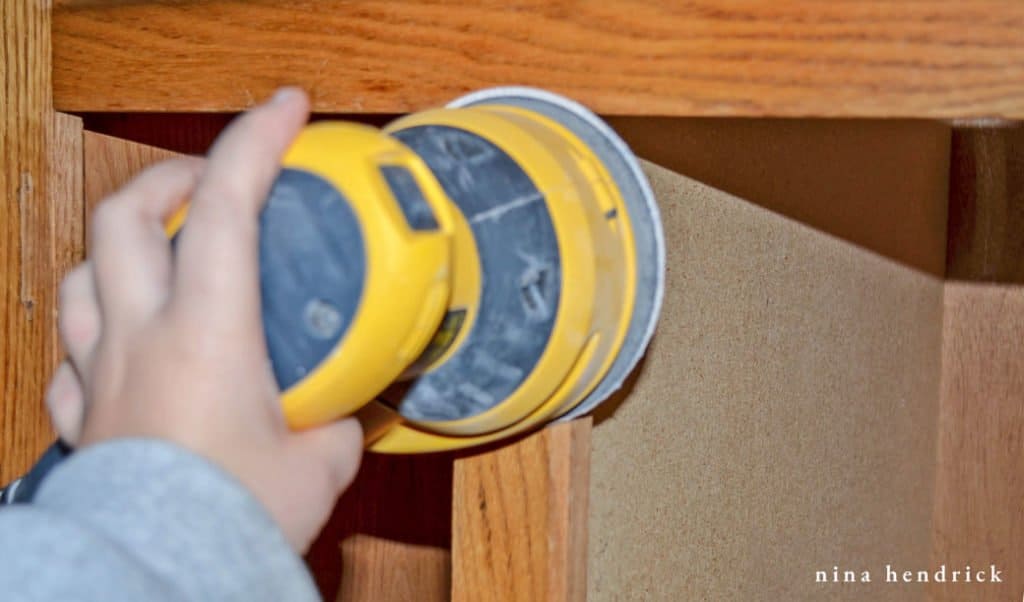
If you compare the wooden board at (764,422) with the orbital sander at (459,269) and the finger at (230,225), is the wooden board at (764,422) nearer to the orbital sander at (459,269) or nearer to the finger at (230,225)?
the orbital sander at (459,269)

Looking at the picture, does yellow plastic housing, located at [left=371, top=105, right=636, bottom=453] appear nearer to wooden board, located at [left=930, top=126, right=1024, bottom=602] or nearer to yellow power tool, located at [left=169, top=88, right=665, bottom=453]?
yellow power tool, located at [left=169, top=88, right=665, bottom=453]

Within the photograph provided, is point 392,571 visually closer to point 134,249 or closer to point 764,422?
point 764,422

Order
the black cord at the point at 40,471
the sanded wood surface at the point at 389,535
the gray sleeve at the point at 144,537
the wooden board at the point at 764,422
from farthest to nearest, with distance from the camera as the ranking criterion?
the sanded wood surface at the point at 389,535 → the wooden board at the point at 764,422 → the black cord at the point at 40,471 → the gray sleeve at the point at 144,537

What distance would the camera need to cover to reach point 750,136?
2.31 ft

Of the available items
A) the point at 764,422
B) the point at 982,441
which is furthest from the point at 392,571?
the point at 982,441

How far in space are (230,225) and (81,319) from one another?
0.25 ft

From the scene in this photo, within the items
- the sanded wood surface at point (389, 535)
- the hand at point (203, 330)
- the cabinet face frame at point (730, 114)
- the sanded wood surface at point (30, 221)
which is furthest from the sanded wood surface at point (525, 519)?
the sanded wood surface at point (389, 535)

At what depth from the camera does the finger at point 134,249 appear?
34cm

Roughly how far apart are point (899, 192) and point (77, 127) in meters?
0.69

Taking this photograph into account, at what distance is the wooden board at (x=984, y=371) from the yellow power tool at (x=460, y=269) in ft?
2.39

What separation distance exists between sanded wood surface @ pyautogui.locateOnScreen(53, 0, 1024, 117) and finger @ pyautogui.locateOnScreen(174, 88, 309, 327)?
5.0 inches

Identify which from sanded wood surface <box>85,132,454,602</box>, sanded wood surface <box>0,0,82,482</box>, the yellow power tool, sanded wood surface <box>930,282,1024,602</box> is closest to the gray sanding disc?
the yellow power tool

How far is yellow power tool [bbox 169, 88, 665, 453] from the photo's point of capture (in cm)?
34

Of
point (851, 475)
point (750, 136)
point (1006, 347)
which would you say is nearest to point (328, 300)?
point (750, 136)
